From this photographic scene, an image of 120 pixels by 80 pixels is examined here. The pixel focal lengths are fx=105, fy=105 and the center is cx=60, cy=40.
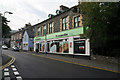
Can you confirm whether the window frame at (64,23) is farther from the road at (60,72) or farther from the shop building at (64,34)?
the road at (60,72)

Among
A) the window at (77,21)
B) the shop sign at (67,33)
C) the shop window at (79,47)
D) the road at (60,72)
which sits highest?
the window at (77,21)

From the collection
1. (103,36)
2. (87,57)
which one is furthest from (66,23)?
(103,36)

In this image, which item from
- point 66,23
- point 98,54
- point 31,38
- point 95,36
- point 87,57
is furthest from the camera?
point 31,38

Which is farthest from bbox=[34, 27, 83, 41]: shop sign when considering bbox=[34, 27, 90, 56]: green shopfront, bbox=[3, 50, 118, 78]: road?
bbox=[3, 50, 118, 78]: road

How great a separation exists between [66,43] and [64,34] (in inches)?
68.1

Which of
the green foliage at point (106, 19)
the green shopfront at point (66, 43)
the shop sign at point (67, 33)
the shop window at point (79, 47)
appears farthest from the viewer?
the shop sign at point (67, 33)

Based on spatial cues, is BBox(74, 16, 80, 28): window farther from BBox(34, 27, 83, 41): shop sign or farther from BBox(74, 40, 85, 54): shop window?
BBox(74, 40, 85, 54): shop window

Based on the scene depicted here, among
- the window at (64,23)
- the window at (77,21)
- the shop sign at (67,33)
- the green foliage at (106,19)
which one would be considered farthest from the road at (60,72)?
the window at (64,23)

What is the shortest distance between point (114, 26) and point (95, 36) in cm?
210

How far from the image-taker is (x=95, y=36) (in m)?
10.6

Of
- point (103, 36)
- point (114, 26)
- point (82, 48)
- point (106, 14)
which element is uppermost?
point (106, 14)

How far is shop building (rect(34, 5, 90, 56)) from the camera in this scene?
16.2 metres

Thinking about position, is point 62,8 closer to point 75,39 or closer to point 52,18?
point 52,18

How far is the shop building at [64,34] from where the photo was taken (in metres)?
16.2
